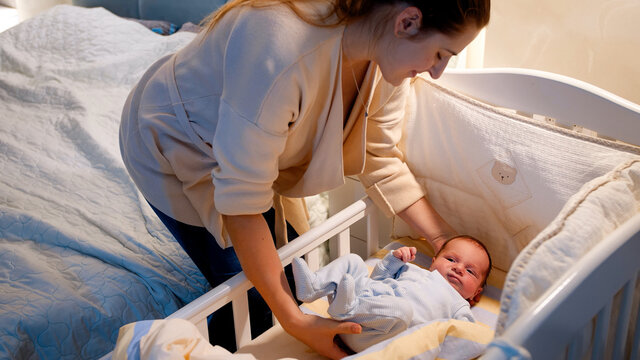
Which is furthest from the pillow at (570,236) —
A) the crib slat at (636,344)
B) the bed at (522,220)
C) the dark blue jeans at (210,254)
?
the dark blue jeans at (210,254)

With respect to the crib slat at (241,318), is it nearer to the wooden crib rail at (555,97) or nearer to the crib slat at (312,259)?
the crib slat at (312,259)

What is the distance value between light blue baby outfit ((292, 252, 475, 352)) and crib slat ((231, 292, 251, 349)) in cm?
11

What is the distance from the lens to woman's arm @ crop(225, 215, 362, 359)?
3.28 feet

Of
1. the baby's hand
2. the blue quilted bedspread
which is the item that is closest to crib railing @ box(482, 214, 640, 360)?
the baby's hand

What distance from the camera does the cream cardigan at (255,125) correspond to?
0.87 meters

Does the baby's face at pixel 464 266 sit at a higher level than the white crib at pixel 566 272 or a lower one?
lower

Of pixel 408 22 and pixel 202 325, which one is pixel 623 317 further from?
pixel 202 325

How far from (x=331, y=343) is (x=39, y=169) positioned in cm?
113

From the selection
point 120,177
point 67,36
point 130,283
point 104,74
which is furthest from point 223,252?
point 67,36

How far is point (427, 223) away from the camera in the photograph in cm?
133

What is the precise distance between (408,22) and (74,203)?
3.67 ft

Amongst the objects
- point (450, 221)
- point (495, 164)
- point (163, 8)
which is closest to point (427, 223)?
point (450, 221)

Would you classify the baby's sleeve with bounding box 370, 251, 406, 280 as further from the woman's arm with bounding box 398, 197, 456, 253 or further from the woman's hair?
the woman's hair

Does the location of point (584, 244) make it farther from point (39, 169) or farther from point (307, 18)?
point (39, 169)
